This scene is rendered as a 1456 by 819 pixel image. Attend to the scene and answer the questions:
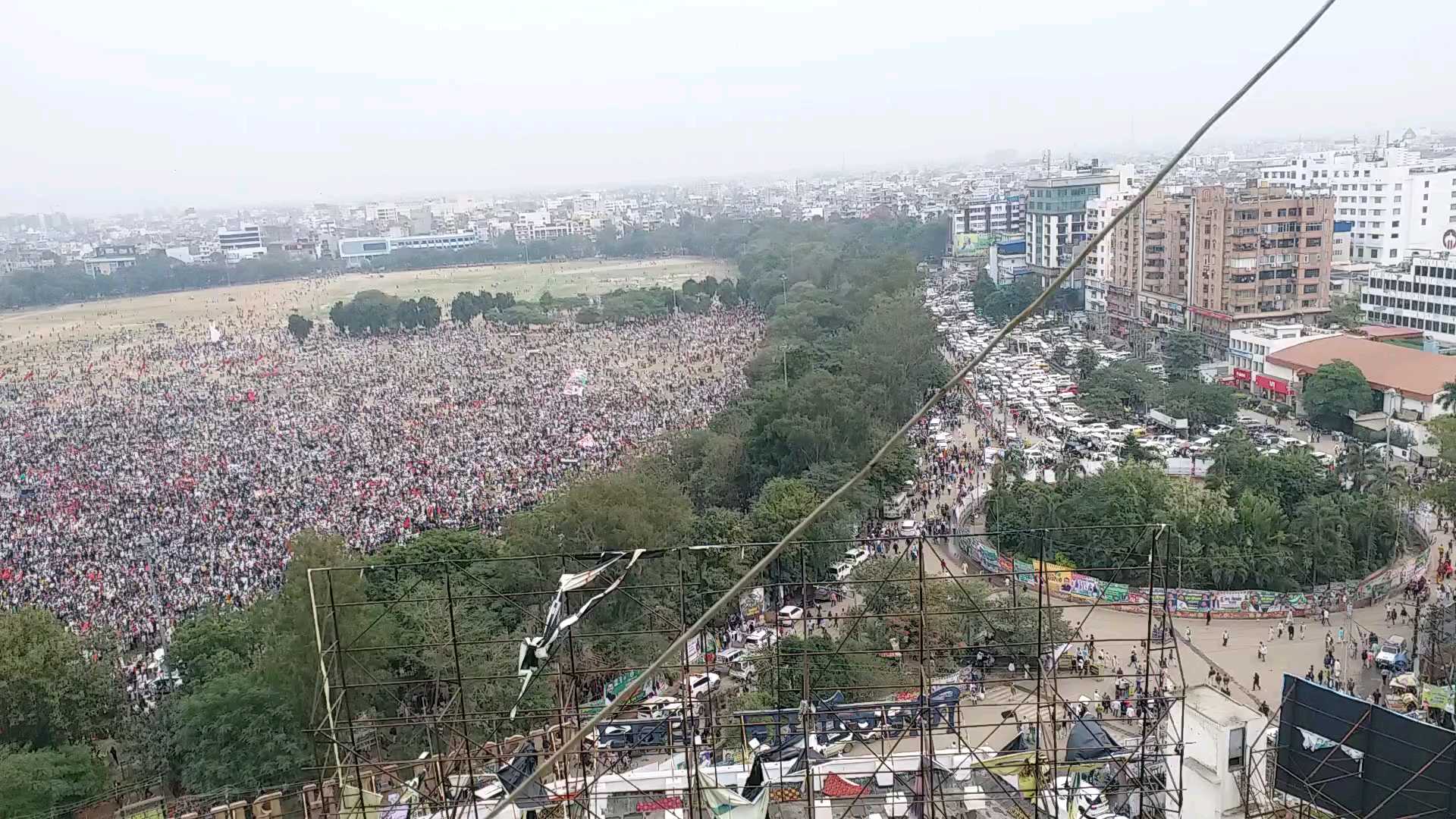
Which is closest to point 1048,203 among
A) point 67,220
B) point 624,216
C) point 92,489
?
point 92,489

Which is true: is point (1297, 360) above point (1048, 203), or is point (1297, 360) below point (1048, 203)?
below

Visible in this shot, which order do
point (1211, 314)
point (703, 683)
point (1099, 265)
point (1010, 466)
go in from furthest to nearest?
point (1099, 265)
point (1211, 314)
point (1010, 466)
point (703, 683)

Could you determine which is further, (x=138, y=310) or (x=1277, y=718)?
(x=138, y=310)

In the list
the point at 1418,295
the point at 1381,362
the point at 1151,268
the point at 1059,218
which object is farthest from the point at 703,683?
the point at 1059,218

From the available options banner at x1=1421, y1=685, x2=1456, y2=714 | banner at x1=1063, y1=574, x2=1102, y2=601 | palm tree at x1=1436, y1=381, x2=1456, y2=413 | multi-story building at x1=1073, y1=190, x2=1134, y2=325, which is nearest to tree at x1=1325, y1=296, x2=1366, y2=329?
multi-story building at x1=1073, y1=190, x2=1134, y2=325

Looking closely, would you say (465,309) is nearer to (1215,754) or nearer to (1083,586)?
(1083,586)

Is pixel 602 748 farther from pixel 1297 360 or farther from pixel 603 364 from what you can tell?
pixel 603 364

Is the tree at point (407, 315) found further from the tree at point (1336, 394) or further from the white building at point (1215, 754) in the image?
the white building at point (1215, 754)
